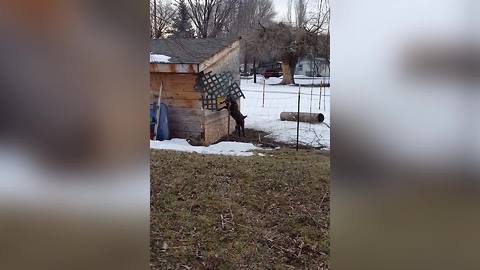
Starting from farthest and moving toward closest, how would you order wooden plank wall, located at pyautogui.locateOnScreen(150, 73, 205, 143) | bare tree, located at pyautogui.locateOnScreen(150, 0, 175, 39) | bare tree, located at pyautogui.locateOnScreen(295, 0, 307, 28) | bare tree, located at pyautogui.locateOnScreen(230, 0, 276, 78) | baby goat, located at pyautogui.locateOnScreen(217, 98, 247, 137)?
baby goat, located at pyautogui.locateOnScreen(217, 98, 247, 137), wooden plank wall, located at pyautogui.locateOnScreen(150, 73, 205, 143), bare tree, located at pyautogui.locateOnScreen(230, 0, 276, 78), bare tree, located at pyautogui.locateOnScreen(295, 0, 307, 28), bare tree, located at pyautogui.locateOnScreen(150, 0, 175, 39)

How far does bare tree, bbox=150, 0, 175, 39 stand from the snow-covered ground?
1637 mm

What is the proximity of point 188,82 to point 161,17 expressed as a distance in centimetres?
146

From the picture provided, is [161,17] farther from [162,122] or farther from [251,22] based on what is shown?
[162,122]

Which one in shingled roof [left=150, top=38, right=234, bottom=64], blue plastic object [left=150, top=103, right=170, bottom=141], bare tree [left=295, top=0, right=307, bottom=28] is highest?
bare tree [left=295, top=0, right=307, bottom=28]

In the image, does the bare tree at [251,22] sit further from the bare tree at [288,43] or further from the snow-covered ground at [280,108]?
the snow-covered ground at [280,108]

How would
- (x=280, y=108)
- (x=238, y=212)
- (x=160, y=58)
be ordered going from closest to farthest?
(x=238, y=212)
(x=160, y=58)
(x=280, y=108)

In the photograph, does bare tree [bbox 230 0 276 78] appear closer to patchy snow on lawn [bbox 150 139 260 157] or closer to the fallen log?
the fallen log

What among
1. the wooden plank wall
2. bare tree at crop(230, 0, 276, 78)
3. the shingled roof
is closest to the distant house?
bare tree at crop(230, 0, 276, 78)

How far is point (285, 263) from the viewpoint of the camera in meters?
1.96

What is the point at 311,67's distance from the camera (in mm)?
4098

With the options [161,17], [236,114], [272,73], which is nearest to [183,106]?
[236,114]

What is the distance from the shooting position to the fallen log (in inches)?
166
